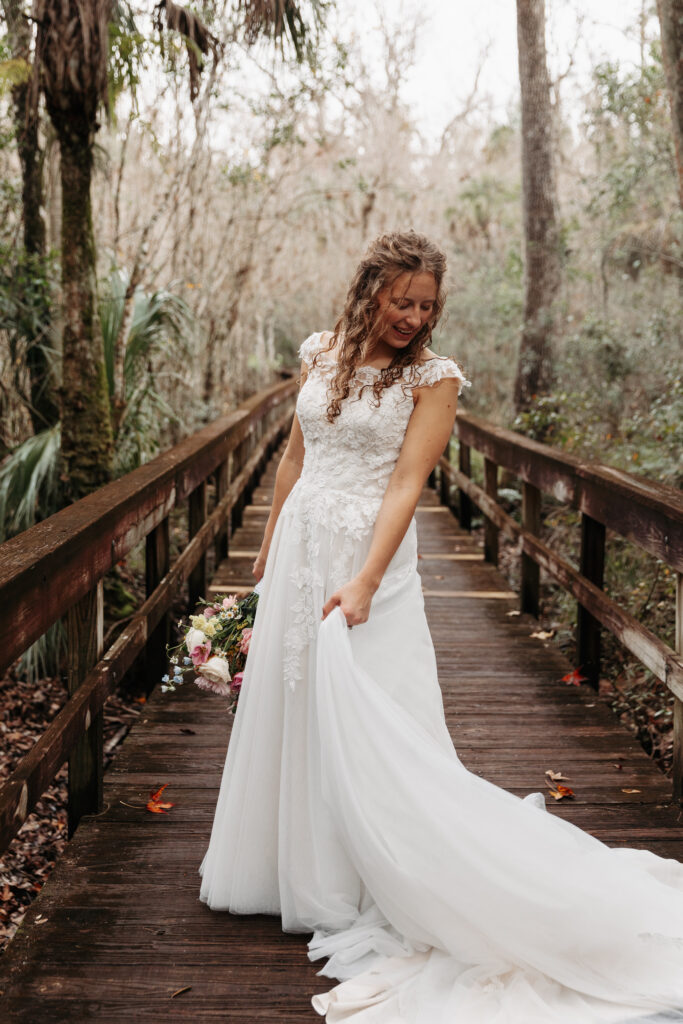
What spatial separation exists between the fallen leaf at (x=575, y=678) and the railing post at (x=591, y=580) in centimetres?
2

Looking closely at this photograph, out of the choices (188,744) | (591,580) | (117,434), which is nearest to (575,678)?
(591,580)

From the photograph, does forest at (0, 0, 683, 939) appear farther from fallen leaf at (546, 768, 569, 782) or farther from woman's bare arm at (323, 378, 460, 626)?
fallen leaf at (546, 768, 569, 782)

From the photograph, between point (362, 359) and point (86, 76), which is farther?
point (86, 76)

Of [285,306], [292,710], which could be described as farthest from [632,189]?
[285,306]

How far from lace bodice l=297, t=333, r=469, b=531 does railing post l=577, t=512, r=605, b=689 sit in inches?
78.0

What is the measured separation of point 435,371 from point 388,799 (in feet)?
3.87

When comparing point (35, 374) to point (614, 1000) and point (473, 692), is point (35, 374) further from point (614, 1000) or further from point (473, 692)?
point (614, 1000)

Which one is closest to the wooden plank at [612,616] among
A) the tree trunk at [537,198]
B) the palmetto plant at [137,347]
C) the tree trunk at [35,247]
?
the palmetto plant at [137,347]

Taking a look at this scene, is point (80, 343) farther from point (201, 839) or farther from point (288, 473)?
point (201, 839)

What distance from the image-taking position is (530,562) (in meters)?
5.78

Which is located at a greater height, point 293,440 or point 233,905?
point 293,440

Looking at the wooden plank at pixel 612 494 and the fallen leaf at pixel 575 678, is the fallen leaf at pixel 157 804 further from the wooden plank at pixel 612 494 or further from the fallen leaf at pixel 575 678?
the fallen leaf at pixel 575 678

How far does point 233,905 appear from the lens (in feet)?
8.77

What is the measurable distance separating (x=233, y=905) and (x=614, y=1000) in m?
1.05
